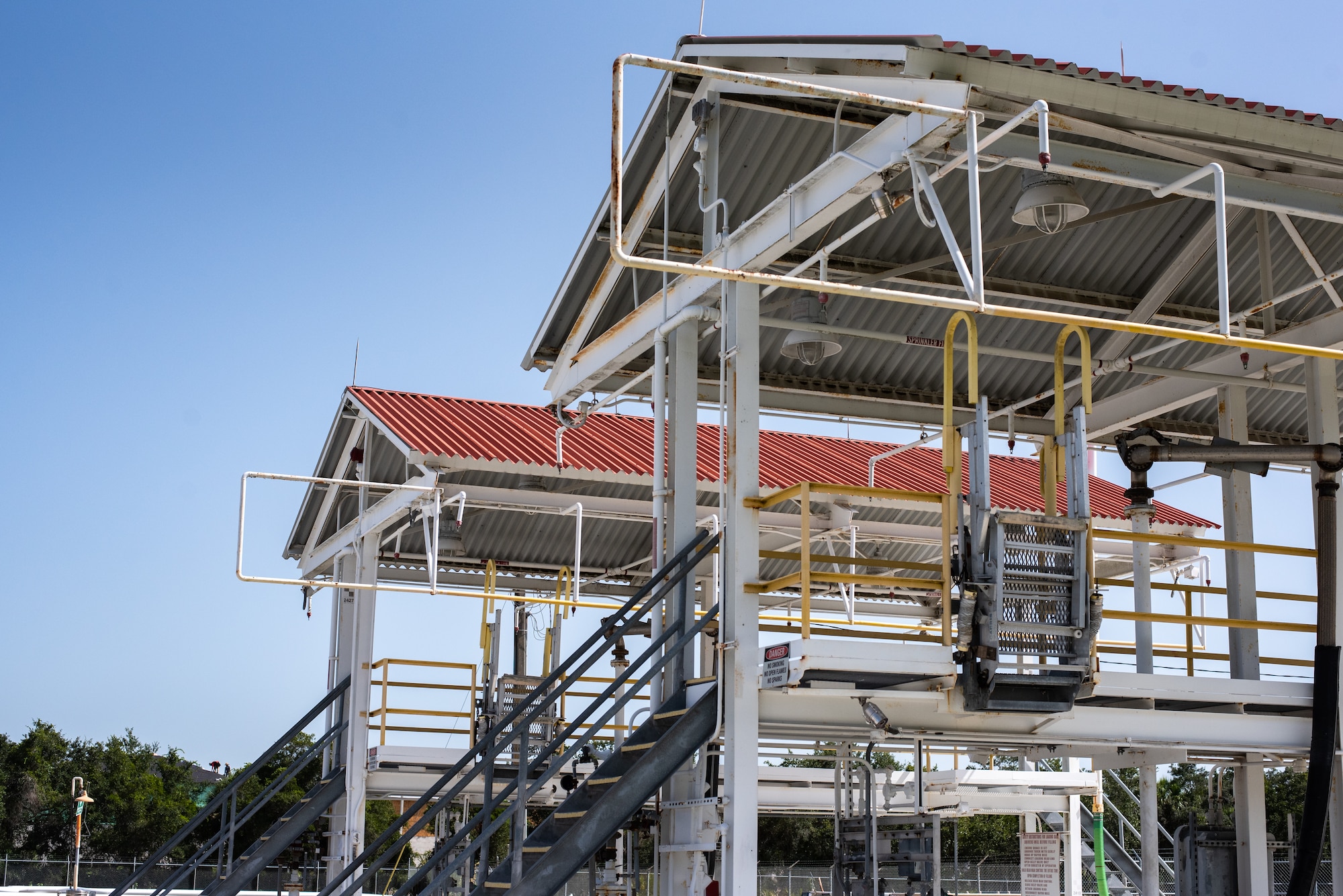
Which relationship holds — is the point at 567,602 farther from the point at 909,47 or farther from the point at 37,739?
the point at 37,739

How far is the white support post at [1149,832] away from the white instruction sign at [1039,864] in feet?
6.95

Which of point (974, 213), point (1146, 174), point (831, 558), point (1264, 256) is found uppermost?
point (1264, 256)

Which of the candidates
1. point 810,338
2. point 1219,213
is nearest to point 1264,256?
point 1219,213

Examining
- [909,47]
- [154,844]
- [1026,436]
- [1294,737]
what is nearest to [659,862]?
[1294,737]

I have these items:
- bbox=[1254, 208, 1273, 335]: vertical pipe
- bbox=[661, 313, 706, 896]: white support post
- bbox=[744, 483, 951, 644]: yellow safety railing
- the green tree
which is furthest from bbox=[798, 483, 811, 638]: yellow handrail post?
the green tree

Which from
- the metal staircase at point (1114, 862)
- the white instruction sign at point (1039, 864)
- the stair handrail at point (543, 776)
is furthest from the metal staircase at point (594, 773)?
the metal staircase at point (1114, 862)

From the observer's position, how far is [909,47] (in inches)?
397

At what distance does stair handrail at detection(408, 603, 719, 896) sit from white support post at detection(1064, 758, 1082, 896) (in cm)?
916

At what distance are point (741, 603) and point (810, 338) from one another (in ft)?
12.0

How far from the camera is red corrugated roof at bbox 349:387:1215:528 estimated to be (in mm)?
19422

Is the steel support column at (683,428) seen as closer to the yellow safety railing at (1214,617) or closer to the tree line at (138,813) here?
the yellow safety railing at (1214,617)

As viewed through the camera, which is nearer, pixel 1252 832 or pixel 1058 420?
pixel 1058 420

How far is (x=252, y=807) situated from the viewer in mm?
19766

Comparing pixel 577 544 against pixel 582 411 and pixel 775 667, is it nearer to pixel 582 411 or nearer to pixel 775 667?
pixel 582 411
